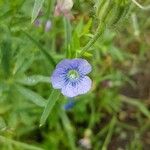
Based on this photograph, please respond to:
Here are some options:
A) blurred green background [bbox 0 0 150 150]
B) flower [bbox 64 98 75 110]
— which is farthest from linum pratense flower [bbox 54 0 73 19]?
flower [bbox 64 98 75 110]

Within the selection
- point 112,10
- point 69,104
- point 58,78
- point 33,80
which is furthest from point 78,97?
point 112,10

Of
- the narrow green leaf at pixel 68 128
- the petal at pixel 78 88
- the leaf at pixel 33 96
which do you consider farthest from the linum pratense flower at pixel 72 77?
the narrow green leaf at pixel 68 128

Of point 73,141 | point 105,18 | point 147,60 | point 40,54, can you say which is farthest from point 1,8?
point 147,60

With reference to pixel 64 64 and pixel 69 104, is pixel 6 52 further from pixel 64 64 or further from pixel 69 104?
pixel 69 104

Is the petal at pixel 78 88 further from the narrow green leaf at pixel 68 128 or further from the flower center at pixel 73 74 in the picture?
the narrow green leaf at pixel 68 128

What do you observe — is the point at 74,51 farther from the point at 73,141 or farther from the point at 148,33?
the point at 148,33

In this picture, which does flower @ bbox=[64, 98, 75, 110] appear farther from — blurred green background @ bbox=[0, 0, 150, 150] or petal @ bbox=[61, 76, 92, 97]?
petal @ bbox=[61, 76, 92, 97]
